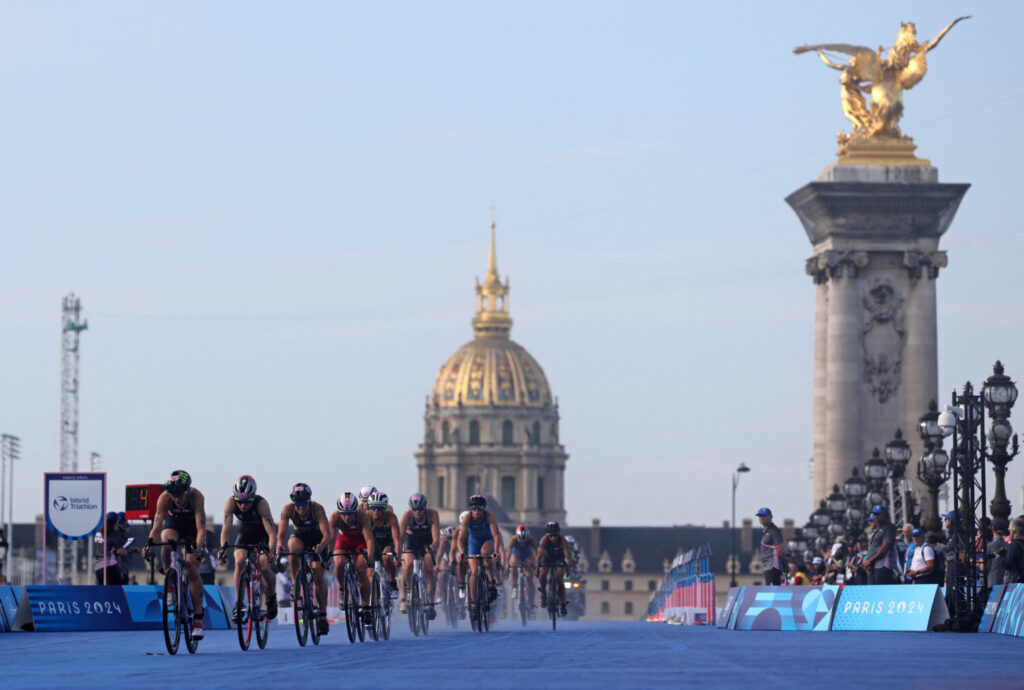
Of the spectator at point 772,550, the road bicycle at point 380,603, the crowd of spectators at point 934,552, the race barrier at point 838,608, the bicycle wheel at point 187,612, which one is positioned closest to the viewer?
the bicycle wheel at point 187,612

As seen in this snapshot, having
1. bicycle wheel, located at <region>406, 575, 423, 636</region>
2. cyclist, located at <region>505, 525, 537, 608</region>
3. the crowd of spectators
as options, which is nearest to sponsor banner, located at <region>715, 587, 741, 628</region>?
the crowd of spectators

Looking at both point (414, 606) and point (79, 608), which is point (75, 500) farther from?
point (414, 606)

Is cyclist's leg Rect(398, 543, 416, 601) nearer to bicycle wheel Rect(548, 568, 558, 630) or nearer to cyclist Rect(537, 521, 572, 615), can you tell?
cyclist Rect(537, 521, 572, 615)

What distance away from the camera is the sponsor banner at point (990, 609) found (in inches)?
1263

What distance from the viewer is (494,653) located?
81.0 feet

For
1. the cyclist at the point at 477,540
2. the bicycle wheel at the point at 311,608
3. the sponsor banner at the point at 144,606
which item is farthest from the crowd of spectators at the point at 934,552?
the sponsor banner at the point at 144,606

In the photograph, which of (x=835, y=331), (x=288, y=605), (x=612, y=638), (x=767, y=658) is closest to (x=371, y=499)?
(x=612, y=638)

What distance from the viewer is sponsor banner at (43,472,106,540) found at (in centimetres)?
4212

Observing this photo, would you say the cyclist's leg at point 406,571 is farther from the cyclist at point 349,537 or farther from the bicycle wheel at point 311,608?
the bicycle wheel at point 311,608

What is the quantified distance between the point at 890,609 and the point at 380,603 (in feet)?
27.3

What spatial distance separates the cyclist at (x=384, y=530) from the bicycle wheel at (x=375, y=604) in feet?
1.10

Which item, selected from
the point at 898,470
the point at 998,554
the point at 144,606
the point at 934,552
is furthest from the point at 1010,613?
the point at 898,470

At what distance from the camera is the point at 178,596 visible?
78.3 ft

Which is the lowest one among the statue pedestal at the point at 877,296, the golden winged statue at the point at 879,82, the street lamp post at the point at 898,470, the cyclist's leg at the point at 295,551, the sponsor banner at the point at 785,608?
the sponsor banner at the point at 785,608
